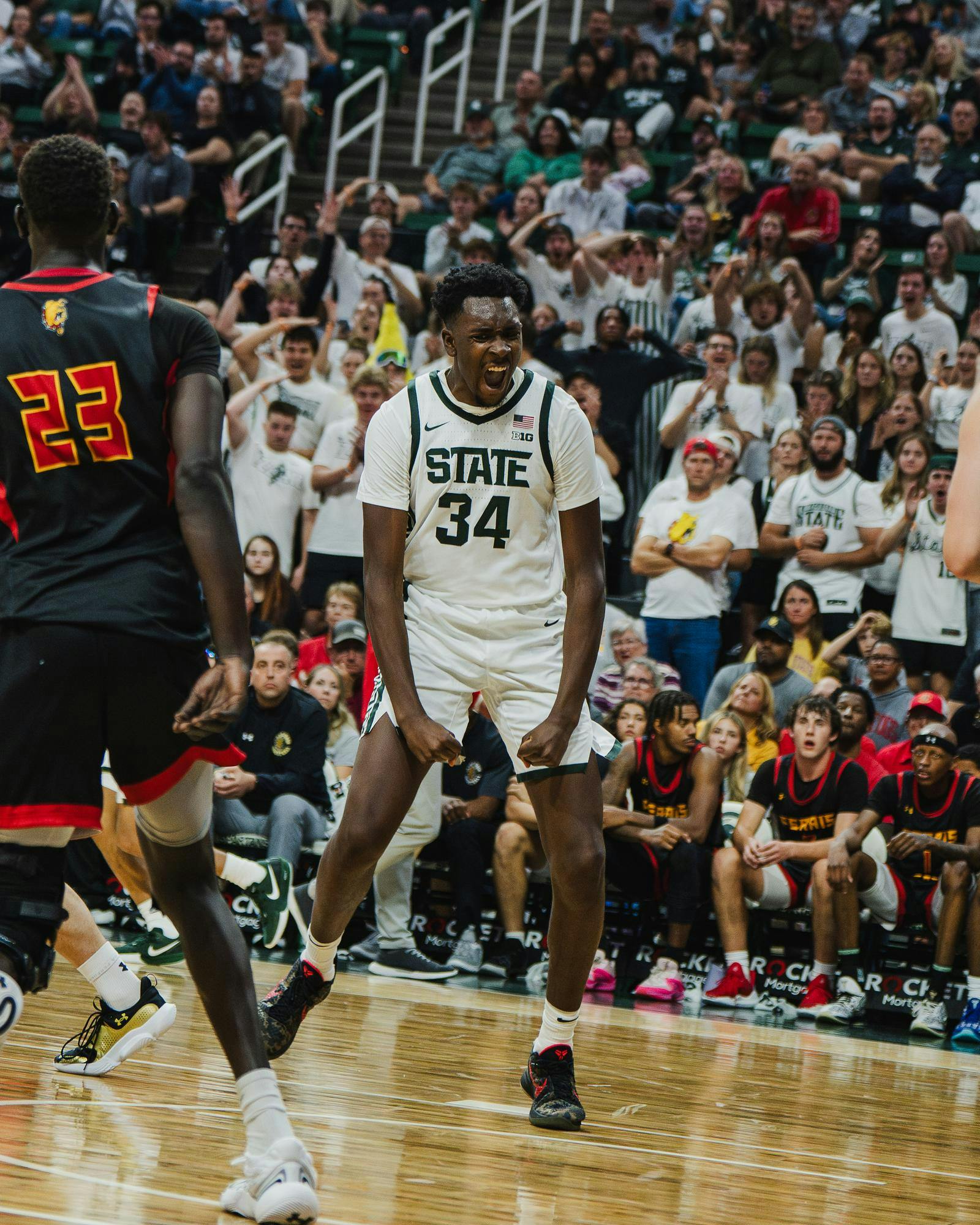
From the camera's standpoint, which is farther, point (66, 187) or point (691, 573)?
point (691, 573)

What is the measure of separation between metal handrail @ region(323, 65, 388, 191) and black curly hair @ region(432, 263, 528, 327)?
11350 mm

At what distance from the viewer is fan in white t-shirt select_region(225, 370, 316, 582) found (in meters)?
11.3

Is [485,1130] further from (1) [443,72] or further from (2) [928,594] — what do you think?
(1) [443,72]

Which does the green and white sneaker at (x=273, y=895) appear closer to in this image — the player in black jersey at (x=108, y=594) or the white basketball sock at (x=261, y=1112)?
the player in black jersey at (x=108, y=594)

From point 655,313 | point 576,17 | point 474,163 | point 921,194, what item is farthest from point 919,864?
point 576,17

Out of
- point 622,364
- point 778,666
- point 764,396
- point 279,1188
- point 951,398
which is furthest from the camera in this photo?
point 622,364

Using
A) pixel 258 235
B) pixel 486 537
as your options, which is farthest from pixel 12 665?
pixel 258 235

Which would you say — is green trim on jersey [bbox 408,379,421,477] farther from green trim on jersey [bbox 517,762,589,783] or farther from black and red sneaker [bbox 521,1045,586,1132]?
black and red sneaker [bbox 521,1045,586,1132]

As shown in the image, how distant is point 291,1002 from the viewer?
195 inches

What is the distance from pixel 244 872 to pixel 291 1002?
3.39 m

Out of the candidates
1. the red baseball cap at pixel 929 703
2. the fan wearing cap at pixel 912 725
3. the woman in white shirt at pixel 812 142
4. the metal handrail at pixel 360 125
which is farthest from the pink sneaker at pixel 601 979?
the metal handrail at pixel 360 125

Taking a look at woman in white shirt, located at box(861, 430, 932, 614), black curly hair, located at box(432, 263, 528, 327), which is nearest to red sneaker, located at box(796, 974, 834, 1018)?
woman in white shirt, located at box(861, 430, 932, 614)

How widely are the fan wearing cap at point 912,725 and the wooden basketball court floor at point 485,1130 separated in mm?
2592

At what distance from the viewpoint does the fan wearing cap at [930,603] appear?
33.1 ft
